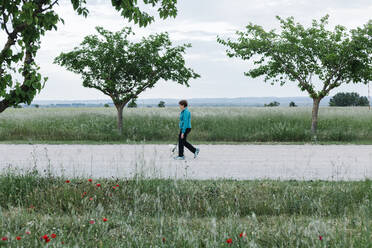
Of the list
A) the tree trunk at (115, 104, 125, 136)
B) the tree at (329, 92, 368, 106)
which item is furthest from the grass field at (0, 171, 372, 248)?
the tree at (329, 92, 368, 106)

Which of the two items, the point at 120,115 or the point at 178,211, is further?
the point at 120,115

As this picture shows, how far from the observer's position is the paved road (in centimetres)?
980

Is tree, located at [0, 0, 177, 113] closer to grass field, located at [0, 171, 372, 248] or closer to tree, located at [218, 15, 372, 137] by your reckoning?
grass field, located at [0, 171, 372, 248]

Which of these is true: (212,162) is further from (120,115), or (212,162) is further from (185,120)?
(120,115)

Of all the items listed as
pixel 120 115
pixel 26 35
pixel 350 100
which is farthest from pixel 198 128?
pixel 350 100

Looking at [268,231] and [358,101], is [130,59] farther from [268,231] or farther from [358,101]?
[358,101]

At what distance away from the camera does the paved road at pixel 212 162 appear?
980cm

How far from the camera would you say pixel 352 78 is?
21844mm

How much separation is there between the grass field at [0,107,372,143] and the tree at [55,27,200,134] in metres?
A: 1.69

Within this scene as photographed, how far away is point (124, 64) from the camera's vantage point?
69.1ft

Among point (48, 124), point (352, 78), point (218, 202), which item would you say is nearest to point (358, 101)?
point (352, 78)

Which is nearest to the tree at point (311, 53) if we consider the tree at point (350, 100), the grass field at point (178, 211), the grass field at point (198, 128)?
the grass field at point (198, 128)

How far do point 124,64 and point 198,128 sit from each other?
512 centimetres

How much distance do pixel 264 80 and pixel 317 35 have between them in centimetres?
359
